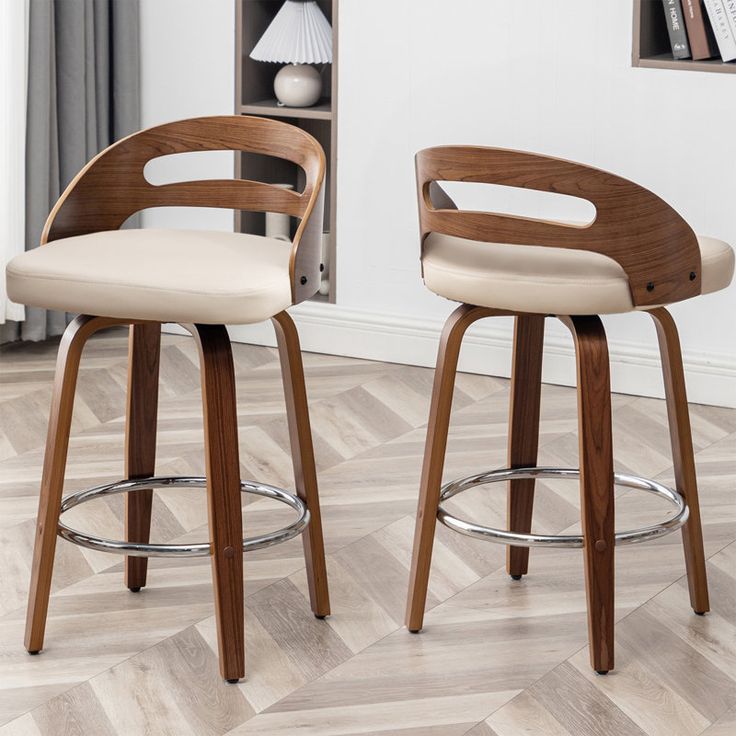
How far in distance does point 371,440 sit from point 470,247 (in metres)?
1.16

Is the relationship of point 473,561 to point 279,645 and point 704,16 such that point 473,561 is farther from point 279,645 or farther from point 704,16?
point 704,16

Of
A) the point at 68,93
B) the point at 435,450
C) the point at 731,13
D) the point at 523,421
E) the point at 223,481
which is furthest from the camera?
the point at 68,93

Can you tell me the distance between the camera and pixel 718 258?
2055mm

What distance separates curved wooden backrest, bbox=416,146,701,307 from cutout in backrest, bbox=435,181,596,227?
1.46 meters

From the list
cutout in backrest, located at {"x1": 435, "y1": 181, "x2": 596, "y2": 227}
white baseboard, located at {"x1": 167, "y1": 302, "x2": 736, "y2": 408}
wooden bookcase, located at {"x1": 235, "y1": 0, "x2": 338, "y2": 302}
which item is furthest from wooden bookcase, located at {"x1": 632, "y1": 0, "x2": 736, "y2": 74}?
wooden bookcase, located at {"x1": 235, "y1": 0, "x2": 338, "y2": 302}

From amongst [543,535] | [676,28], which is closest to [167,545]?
[543,535]

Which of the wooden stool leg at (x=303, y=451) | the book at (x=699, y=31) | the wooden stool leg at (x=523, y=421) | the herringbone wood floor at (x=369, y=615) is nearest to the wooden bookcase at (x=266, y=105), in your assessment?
the herringbone wood floor at (x=369, y=615)

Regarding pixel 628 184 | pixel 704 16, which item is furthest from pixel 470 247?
pixel 704 16

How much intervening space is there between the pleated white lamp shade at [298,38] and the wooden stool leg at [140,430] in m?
1.71

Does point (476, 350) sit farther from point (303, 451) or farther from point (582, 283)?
point (582, 283)

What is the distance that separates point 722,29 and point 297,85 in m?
1.19

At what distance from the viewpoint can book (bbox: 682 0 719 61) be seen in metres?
3.26

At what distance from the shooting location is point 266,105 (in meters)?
3.91

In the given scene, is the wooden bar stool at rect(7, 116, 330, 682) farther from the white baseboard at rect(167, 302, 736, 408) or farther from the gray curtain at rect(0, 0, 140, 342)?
the gray curtain at rect(0, 0, 140, 342)
